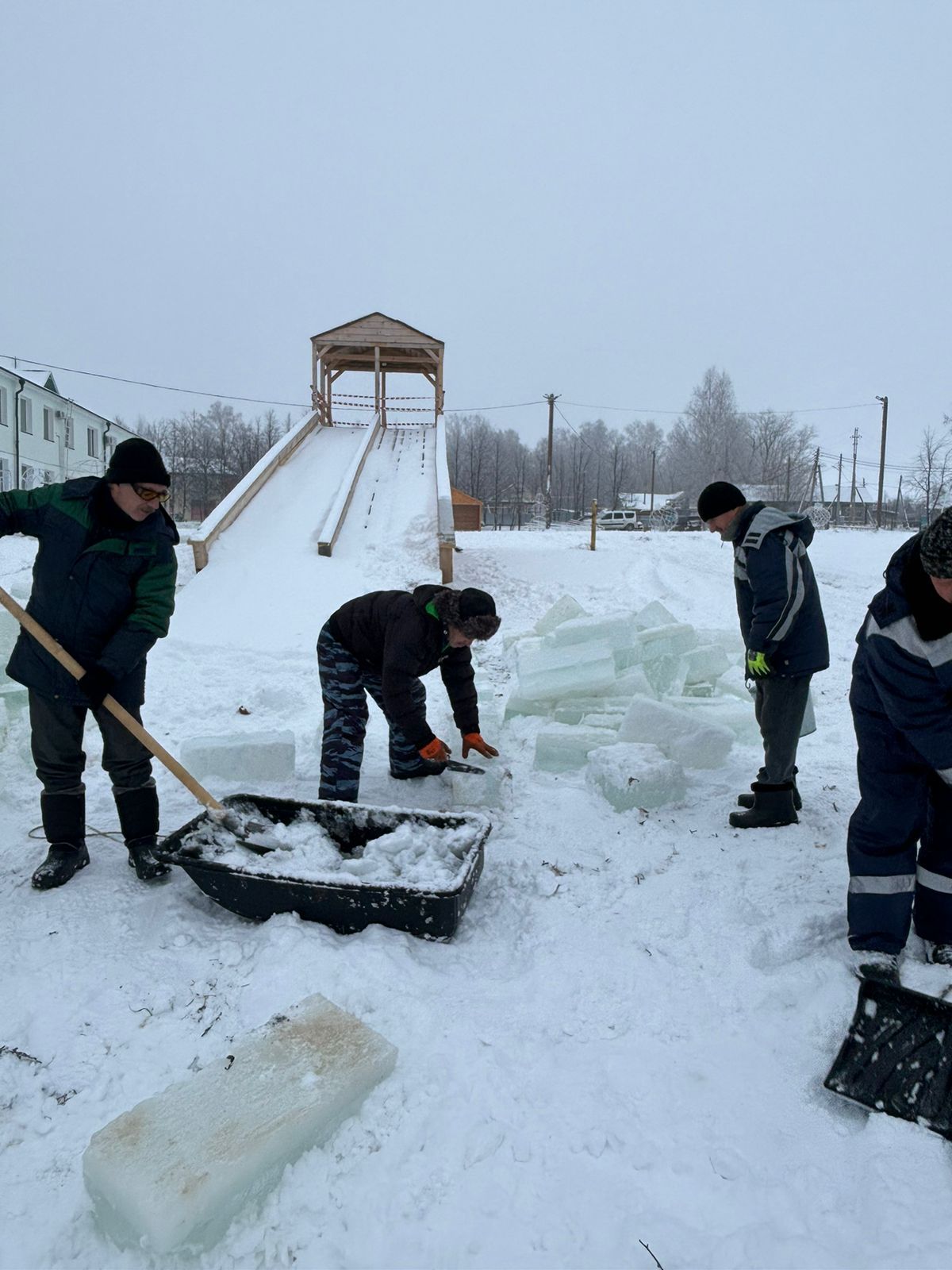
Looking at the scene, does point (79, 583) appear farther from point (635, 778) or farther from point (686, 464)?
point (686, 464)

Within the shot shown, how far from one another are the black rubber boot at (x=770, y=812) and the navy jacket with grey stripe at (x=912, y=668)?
1.29 metres

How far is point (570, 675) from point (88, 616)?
111 inches

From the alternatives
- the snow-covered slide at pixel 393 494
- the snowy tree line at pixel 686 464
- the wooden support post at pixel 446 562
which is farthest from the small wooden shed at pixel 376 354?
the snowy tree line at pixel 686 464

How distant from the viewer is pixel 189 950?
254cm

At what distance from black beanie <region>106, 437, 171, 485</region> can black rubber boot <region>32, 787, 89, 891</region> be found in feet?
4.07

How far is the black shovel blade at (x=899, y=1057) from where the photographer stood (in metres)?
1.88

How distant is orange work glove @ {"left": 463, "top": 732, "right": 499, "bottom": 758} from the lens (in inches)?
152

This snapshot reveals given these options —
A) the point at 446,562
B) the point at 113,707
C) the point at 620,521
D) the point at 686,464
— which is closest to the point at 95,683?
the point at 113,707

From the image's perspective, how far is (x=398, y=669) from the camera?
10.8 feet

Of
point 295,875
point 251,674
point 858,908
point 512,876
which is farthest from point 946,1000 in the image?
point 251,674

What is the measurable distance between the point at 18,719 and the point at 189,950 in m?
2.60

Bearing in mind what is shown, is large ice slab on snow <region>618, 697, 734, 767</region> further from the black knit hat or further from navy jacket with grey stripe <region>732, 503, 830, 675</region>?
the black knit hat

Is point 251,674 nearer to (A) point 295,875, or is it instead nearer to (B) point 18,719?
(B) point 18,719

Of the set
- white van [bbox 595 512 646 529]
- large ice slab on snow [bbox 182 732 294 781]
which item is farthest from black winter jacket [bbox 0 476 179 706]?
white van [bbox 595 512 646 529]
